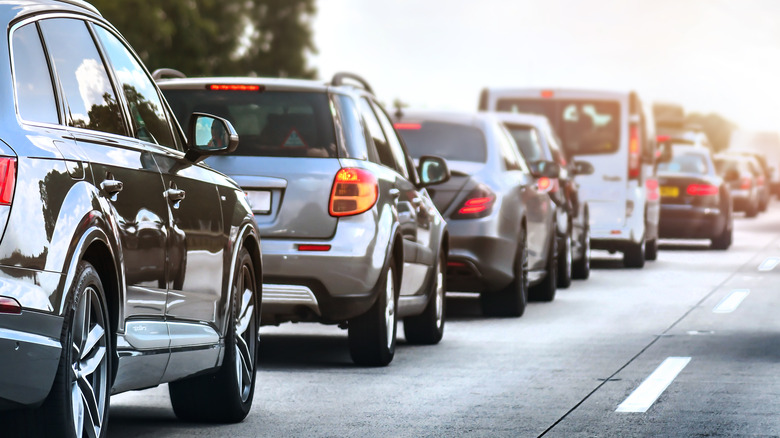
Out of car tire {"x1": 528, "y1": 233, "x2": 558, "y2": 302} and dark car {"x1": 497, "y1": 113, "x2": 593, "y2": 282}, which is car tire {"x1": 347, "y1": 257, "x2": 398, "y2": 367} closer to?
car tire {"x1": 528, "y1": 233, "x2": 558, "y2": 302}

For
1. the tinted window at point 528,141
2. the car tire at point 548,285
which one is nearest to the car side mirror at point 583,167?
the tinted window at point 528,141

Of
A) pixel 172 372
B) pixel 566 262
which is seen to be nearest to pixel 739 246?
pixel 566 262

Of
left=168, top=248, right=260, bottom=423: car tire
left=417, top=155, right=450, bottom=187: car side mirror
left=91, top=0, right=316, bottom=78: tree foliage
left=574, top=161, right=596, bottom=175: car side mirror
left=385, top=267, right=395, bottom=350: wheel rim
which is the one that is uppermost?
left=417, top=155, right=450, bottom=187: car side mirror

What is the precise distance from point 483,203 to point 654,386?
15.3ft

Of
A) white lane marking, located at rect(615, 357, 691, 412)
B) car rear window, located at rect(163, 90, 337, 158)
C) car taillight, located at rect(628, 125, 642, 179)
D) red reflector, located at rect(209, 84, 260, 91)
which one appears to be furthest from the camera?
car taillight, located at rect(628, 125, 642, 179)

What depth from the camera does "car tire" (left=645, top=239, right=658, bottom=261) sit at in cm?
2338

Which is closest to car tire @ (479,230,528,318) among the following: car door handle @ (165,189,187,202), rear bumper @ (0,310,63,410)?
car door handle @ (165,189,187,202)

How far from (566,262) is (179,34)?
51317mm

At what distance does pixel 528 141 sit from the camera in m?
17.6

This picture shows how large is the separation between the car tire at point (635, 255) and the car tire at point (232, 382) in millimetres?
13777

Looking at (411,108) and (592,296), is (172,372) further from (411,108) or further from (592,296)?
(592,296)

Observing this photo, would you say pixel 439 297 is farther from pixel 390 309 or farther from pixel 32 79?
pixel 32 79

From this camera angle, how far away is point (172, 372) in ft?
21.3

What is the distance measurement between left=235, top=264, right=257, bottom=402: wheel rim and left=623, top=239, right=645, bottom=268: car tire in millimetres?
13664
